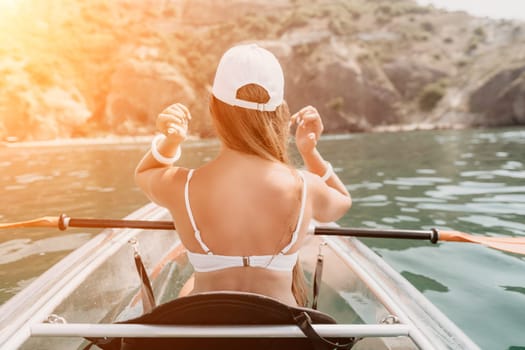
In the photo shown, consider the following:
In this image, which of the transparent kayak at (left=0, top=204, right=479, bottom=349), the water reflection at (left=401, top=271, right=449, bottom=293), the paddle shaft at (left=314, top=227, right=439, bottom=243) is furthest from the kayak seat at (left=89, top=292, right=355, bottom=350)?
the water reflection at (left=401, top=271, right=449, bottom=293)

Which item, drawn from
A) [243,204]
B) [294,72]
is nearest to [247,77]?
[243,204]

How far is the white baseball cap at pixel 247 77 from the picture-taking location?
1718 millimetres

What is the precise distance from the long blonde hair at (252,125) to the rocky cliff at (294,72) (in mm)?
43661

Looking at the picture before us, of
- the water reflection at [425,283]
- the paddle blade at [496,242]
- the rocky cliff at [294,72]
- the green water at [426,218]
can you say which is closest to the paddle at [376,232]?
the paddle blade at [496,242]

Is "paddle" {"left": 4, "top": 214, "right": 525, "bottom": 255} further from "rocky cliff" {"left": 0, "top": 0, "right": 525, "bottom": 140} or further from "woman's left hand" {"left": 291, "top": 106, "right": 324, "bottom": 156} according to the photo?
"rocky cliff" {"left": 0, "top": 0, "right": 525, "bottom": 140}

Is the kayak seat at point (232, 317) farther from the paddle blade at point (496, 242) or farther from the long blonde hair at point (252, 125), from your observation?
the paddle blade at point (496, 242)

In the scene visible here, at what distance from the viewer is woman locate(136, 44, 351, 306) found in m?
1.74

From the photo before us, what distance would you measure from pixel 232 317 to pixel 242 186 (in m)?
0.51

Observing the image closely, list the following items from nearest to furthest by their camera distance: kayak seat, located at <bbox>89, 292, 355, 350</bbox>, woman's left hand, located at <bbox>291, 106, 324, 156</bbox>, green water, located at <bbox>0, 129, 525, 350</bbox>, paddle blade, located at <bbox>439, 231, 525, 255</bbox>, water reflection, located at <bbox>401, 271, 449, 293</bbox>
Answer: kayak seat, located at <bbox>89, 292, 355, 350</bbox> < woman's left hand, located at <bbox>291, 106, 324, 156</bbox> < paddle blade, located at <bbox>439, 231, 525, 255</bbox> < green water, located at <bbox>0, 129, 525, 350</bbox> < water reflection, located at <bbox>401, 271, 449, 293</bbox>

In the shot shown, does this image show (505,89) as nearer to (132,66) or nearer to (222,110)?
(132,66)

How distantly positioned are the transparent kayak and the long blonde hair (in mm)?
714

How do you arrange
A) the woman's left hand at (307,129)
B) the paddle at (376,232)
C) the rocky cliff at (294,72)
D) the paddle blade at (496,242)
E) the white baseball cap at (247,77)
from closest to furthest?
the white baseball cap at (247,77)
the woman's left hand at (307,129)
the paddle blade at (496,242)
the paddle at (376,232)
the rocky cliff at (294,72)

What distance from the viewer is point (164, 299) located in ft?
12.2

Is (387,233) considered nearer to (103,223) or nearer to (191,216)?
(191,216)
